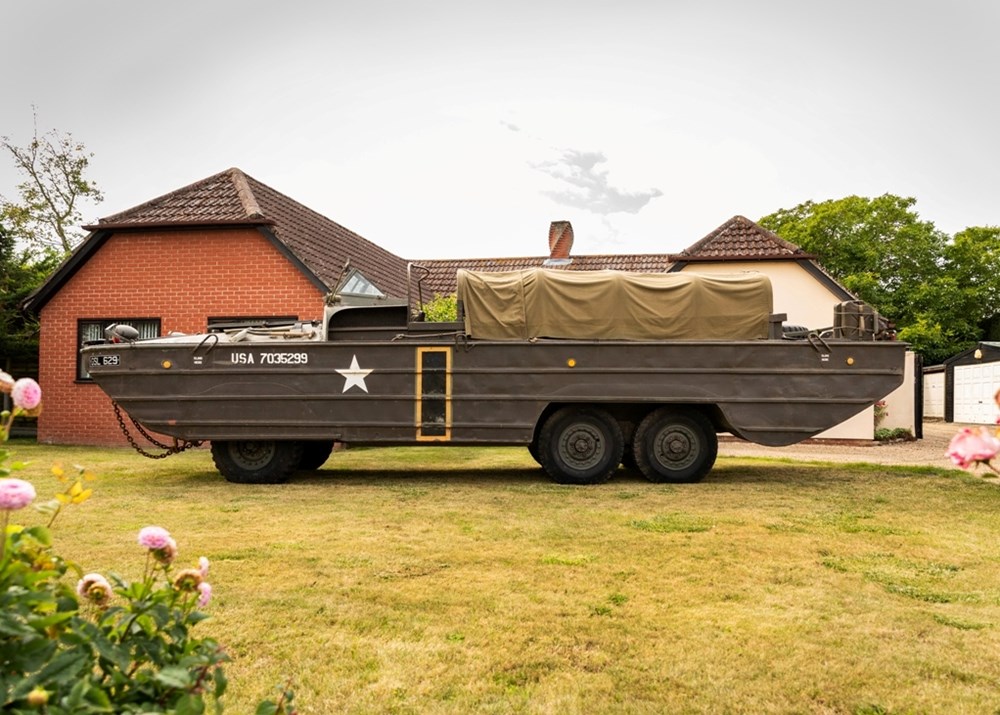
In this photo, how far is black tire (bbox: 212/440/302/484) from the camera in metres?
10.1

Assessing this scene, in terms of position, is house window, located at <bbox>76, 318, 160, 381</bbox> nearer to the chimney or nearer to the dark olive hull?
the dark olive hull

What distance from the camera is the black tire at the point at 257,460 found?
10.1 m

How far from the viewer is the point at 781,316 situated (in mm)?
10023

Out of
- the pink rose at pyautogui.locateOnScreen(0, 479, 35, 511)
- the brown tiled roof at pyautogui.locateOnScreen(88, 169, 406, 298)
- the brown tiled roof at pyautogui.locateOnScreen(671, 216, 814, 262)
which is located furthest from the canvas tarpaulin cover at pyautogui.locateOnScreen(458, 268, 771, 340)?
the pink rose at pyautogui.locateOnScreen(0, 479, 35, 511)

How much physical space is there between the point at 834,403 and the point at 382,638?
757cm

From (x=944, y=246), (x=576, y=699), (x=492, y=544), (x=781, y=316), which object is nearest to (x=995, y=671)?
(x=576, y=699)

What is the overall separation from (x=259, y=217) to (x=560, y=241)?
9.54 m

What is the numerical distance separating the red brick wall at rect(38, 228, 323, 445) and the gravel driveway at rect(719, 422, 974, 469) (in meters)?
8.86

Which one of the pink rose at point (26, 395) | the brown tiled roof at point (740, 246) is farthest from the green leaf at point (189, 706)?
the brown tiled roof at point (740, 246)

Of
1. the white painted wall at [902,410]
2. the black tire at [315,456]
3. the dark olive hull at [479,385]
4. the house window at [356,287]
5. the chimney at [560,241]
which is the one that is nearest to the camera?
the dark olive hull at [479,385]

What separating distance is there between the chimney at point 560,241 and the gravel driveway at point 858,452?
734 centimetres

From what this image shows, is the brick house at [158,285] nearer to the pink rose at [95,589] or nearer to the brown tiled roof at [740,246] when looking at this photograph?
the brown tiled roof at [740,246]

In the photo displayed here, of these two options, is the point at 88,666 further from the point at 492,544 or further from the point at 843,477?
the point at 843,477

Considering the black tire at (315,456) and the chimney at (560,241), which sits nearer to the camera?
the black tire at (315,456)
